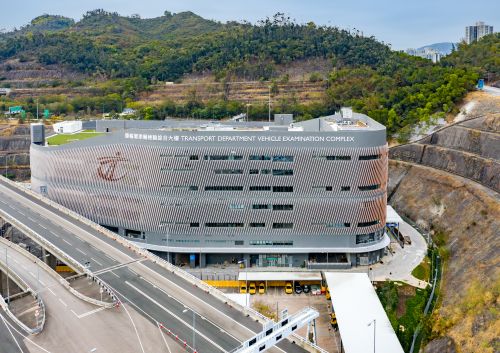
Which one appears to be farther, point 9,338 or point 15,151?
point 15,151

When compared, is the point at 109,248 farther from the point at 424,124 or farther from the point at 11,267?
the point at 424,124

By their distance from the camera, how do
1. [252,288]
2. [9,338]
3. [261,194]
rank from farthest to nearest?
[261,194] → [252,288] → [9,338]

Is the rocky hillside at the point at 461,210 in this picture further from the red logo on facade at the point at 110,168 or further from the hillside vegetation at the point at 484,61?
the red logo on facade at the point at 110,168

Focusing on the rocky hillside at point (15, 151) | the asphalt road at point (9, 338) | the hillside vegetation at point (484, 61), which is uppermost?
the hillside vegetation at point (484, 61)

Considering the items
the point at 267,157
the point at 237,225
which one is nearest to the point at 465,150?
the point at 267,157

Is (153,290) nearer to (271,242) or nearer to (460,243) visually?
(271,242)

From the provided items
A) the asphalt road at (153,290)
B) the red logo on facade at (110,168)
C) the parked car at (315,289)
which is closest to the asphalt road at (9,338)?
the asphalt road at (153,290)
